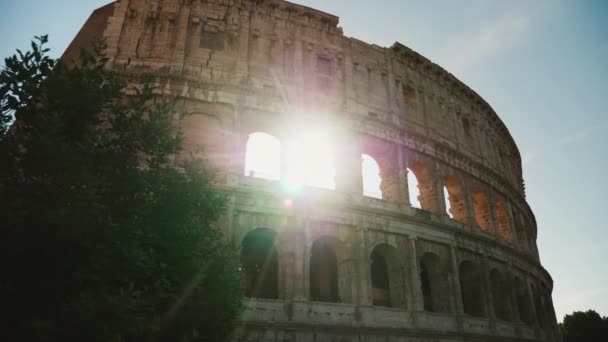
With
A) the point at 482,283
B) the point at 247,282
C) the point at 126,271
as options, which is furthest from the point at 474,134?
the point at 126,271

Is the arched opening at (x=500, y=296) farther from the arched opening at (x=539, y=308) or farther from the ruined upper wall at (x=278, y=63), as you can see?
the ruined upper wall at (x=278, y=63)

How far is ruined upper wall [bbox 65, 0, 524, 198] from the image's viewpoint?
14.6m

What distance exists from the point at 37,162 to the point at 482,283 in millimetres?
15630

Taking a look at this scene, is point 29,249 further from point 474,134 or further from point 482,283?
point 474,134

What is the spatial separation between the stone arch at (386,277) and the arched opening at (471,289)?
3.91 metres

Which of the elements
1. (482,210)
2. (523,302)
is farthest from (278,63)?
(523,302)

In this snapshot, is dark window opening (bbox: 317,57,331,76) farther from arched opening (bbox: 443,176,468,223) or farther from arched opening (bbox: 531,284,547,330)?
arched opening (bbox: 531,284,547,330)

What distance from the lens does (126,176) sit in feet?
22.5

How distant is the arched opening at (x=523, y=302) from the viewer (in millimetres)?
18875

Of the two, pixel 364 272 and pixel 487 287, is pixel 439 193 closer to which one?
pixel 487 287

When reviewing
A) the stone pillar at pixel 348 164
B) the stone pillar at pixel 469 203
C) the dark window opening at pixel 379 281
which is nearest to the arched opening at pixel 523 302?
the stone pillar at pixel 469 203

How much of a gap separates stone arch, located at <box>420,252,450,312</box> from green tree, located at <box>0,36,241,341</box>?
9.34 metres

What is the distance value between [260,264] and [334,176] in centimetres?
398

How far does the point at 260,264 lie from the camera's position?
13516 millimetres
